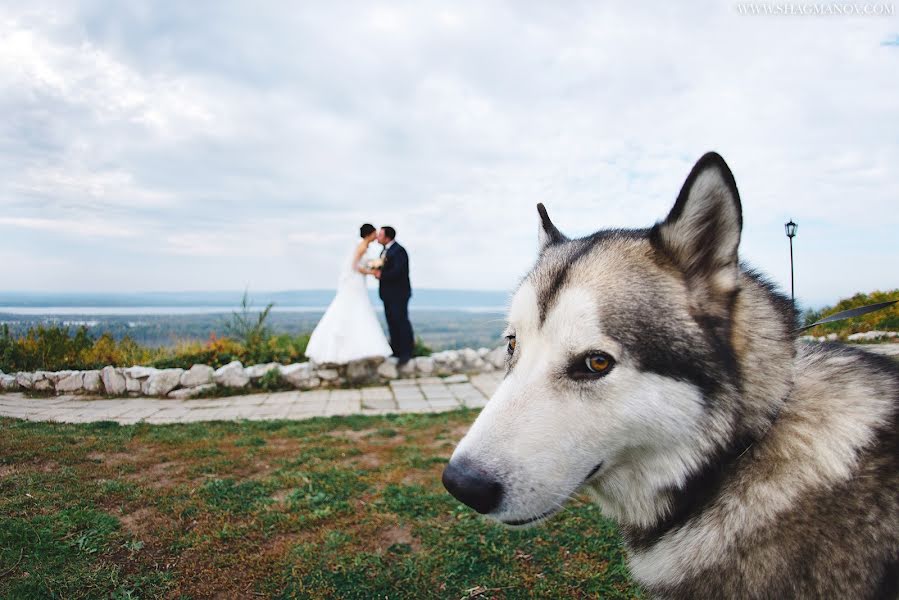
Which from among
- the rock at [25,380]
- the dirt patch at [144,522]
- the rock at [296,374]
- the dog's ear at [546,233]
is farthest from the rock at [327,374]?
the dog's ear at [546,233]

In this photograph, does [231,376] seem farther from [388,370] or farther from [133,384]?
[388,370]

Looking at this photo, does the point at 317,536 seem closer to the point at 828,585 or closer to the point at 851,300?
the point at 828,585

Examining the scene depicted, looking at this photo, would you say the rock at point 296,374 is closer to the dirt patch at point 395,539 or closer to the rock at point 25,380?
the rock at point 25,380

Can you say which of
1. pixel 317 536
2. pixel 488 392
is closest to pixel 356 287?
pixel 488 392

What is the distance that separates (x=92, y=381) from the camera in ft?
26.7

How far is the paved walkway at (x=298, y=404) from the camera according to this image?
23.8 ft

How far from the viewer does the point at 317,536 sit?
358 centimetres

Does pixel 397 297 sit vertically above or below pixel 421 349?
above

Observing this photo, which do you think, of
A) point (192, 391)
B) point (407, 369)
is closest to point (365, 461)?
point (192, 391)

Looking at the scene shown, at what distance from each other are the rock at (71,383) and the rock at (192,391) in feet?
5.97

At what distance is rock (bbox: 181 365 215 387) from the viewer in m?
9.52

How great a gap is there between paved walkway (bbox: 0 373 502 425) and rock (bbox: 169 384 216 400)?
8.7 inches

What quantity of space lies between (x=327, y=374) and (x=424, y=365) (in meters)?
2.35

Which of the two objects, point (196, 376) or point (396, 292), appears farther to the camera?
point (396, 292)
